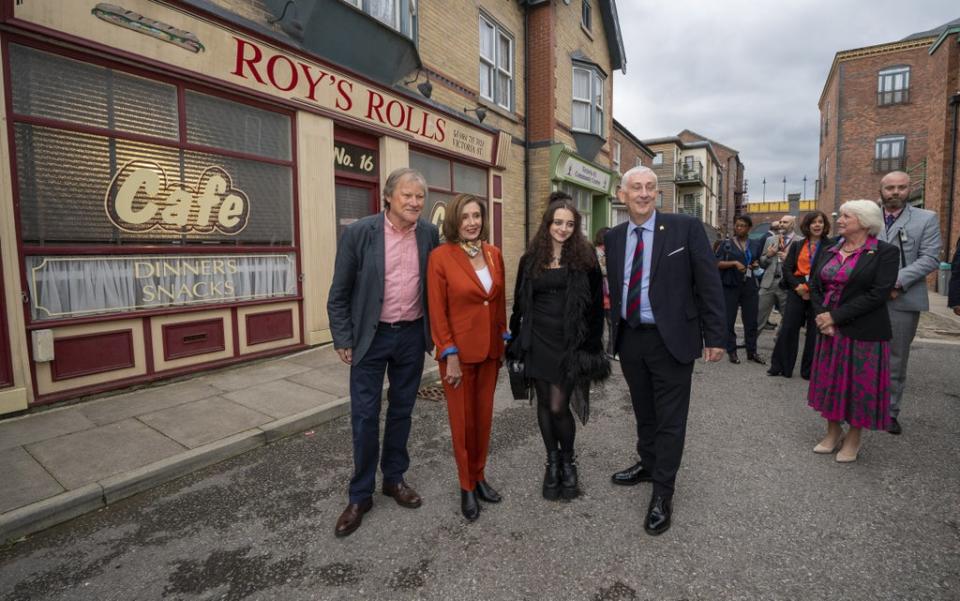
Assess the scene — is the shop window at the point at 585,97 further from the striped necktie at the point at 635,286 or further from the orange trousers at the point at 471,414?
the orange trousers at the point at 471,414

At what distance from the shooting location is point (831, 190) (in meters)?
30.6

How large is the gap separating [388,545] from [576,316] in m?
1.67

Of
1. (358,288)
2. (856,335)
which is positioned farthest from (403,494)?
(856,335)

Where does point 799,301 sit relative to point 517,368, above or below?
above

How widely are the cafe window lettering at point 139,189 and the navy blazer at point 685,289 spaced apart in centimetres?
519

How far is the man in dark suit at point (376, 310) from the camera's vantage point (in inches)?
113

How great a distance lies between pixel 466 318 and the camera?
9.34 ft

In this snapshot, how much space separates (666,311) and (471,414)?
1.31 meters

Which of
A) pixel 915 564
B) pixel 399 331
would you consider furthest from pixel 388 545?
pixel 915 564

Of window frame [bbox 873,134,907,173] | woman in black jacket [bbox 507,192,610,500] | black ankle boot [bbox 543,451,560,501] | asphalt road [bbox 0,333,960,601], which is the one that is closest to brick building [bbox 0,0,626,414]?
asphalt road [bbox 0,333,960,601]

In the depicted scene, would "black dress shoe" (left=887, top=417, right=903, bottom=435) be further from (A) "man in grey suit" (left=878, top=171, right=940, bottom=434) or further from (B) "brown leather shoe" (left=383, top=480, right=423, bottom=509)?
(B) "brown leather shoe" (left=383, top=480, right=423, bottom=509)

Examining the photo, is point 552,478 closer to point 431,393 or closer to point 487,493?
point 487,493

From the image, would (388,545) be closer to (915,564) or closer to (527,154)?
(915,564)

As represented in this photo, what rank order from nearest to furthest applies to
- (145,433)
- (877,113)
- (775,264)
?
(145,433)
(775,264)
(877,113)
